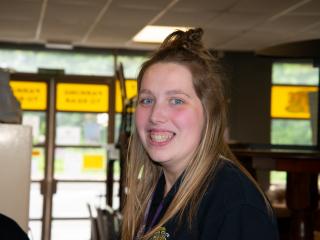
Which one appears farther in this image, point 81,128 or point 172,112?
point 81,128

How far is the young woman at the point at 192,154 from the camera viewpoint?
1090 mm

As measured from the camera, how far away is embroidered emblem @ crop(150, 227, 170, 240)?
1.20 meters

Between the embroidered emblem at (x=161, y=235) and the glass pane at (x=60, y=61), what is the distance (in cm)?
708

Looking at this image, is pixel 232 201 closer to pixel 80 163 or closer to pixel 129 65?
pixel 80 163

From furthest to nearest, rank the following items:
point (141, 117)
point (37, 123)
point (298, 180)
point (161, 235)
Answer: point (37, 123) < point (298, 180) < point (141, 117) < point (161, 235)

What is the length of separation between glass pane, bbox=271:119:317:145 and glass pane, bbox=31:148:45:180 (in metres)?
3.59

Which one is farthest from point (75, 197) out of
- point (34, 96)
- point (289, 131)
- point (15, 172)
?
point (15, 172)

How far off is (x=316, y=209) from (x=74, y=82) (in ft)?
16.0

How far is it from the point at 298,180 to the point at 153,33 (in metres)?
4.49

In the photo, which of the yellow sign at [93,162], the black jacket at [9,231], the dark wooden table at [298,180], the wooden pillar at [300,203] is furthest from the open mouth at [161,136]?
the yellow sign at [93,162]

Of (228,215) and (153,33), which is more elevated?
(153,33)

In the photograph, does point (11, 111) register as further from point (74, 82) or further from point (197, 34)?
point (74, 82)

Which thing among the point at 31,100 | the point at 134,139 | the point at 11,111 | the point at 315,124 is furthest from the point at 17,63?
the point at 134,139

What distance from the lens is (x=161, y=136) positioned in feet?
4.25
